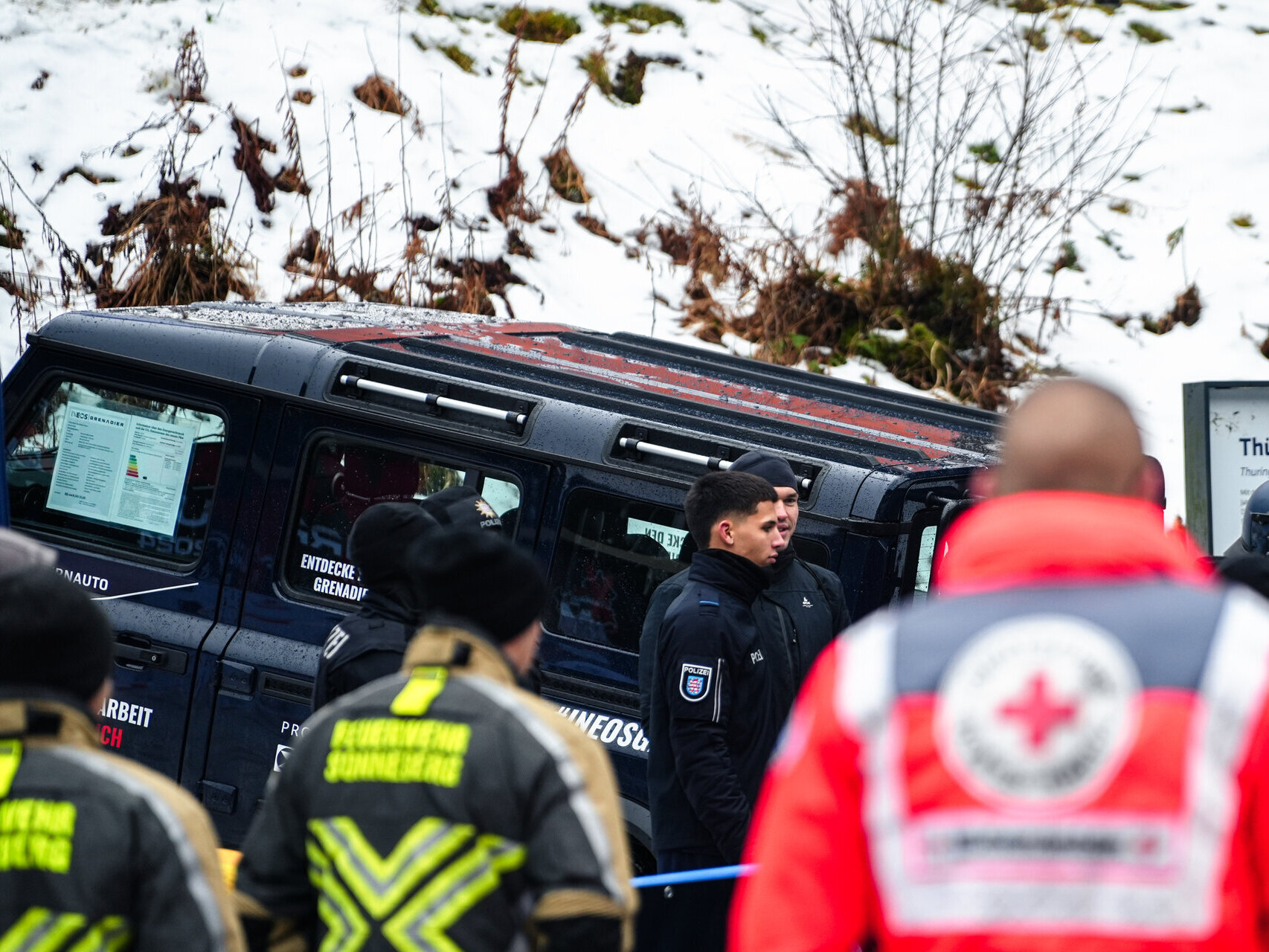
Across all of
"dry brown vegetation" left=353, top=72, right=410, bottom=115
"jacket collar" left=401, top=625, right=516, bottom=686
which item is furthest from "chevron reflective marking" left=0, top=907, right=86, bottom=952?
"dry brown vegetation" left=353, top=72, right=410, bottom=115

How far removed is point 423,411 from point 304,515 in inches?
22.6

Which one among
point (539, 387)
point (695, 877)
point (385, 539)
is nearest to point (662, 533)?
point (539, 387)

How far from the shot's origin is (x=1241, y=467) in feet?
24.7

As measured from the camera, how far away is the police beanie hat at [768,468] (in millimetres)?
4371

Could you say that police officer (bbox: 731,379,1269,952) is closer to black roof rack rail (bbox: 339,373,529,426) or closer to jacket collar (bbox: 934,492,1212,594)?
jacket collar (bbox: 934,492,1212,594)

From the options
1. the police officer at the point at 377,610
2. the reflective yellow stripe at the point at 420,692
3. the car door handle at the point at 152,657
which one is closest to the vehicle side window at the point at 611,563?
the police officer at the point at 377,610

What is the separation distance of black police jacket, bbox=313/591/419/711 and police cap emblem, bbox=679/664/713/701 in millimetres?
746

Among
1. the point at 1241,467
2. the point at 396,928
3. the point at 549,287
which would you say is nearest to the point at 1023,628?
the point at 396,928

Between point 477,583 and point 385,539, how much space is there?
1493 mm

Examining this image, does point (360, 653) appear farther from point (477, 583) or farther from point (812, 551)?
point (812, 551)

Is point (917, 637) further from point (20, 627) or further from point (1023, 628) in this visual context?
point (20, 627)

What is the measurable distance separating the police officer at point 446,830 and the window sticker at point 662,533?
241 centimetres

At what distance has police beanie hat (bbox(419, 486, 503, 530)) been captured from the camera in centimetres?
437

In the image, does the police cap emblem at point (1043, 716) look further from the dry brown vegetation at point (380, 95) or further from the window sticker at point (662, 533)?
the dry brown vegetation at point (380, 95)
